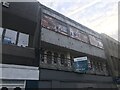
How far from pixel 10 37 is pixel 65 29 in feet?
22.8

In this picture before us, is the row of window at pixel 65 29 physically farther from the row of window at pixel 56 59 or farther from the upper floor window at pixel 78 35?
the row of window at pixel 56 59

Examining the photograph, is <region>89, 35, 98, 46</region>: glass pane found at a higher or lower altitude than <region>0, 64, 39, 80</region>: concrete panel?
higher

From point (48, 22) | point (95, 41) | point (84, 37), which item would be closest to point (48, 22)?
point (48, 22)

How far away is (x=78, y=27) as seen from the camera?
21.2m

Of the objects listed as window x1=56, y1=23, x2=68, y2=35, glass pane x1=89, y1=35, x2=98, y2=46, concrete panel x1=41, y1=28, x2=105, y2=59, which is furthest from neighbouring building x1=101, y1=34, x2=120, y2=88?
window x1=56, y1=23, x2=68, y2=35

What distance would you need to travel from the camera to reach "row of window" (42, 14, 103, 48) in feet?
53.6

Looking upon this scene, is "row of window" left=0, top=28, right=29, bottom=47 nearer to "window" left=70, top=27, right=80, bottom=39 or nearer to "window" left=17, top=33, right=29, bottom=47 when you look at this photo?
"window" left=17, top=33, right=29, bottom=47

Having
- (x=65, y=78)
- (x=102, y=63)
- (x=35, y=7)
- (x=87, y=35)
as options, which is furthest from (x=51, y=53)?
(x=102, y=63)

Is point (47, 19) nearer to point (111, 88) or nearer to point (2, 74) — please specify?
point (2, 74)

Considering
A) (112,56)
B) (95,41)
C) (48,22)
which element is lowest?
(112,56)

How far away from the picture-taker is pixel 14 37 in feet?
43.0

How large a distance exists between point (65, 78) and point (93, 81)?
15.4 feet

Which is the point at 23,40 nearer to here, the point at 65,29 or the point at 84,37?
the point at 65,29

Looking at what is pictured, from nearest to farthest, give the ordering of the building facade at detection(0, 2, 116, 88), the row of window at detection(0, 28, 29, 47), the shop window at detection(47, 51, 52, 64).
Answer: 1. the row of window at detection(0, 28, 29, 47)
2. the building facade at detection(0, 2, 116, 88)
3. the shop window at detection(47, 51, 52, 64)
